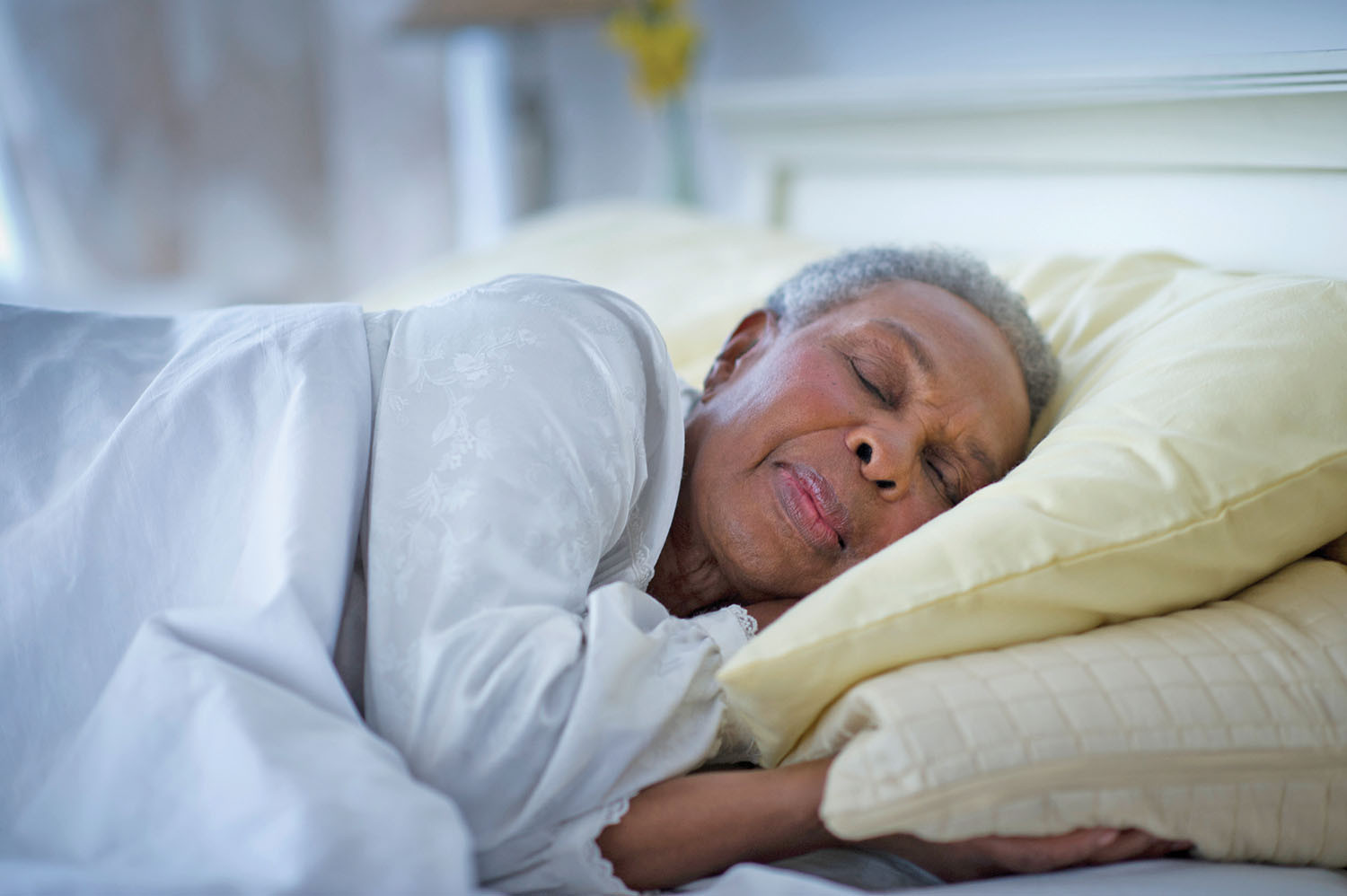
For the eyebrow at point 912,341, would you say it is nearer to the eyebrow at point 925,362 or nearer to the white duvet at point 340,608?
the eyebrow at point 925,362

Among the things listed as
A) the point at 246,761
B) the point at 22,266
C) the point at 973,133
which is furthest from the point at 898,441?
the point at 22,266

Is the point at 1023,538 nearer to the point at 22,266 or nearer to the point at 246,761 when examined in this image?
the point at 246,761

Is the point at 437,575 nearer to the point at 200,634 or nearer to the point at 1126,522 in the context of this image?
the point at 200,634

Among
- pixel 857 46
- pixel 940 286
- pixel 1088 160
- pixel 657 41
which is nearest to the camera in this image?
pixel 940 286

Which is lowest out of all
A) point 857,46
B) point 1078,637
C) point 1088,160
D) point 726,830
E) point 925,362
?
point 726,830

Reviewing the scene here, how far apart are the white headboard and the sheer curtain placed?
143cm

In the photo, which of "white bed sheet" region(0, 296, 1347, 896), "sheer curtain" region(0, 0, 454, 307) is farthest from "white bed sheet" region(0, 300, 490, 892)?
"sheer curtain" region(0, 0, 454, 307)

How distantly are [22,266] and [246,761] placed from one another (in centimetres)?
277

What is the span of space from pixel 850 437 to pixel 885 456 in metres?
0.04

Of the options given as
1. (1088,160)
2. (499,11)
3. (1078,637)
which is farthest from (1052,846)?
(499,11)

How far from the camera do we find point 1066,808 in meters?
0.64

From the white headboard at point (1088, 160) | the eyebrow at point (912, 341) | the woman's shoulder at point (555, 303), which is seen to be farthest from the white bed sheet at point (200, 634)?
the white headboard at point (1088, 160)

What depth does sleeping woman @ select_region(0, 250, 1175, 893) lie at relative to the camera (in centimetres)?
59

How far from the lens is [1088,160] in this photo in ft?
4.63
